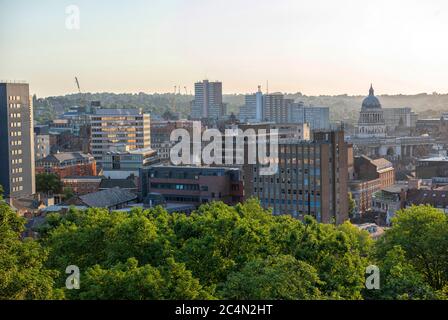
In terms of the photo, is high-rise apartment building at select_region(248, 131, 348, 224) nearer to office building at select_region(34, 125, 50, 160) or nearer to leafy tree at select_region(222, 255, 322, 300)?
leafy tree at select_region(222, 255, 322, 300)

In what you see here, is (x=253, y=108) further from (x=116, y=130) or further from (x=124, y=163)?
(x=124, y=163)

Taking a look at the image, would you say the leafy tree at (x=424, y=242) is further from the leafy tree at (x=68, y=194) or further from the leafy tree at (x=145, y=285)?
the leafy tree at (x=68, y=194)

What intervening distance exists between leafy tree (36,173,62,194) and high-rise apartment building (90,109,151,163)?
54.1 ft

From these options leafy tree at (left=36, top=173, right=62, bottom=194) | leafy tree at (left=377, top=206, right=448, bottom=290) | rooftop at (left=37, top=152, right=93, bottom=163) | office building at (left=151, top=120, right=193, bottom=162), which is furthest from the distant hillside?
leafy tree at (left=377, top=206, right=448, bottom=290)

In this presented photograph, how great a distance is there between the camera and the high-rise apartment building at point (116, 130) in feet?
239

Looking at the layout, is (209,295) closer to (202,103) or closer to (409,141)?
(409,141)

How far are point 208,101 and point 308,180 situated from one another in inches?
3084

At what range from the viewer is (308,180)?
122 feet

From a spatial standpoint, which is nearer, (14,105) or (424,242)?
(424,242)

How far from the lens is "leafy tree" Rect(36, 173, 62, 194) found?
54531mm

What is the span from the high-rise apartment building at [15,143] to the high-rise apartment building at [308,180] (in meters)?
17.1

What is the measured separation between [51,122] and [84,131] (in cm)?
1649

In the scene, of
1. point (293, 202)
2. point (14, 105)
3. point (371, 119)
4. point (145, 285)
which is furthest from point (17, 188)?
point (371, 119)

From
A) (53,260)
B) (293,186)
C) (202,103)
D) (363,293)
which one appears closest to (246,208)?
(53,260)
